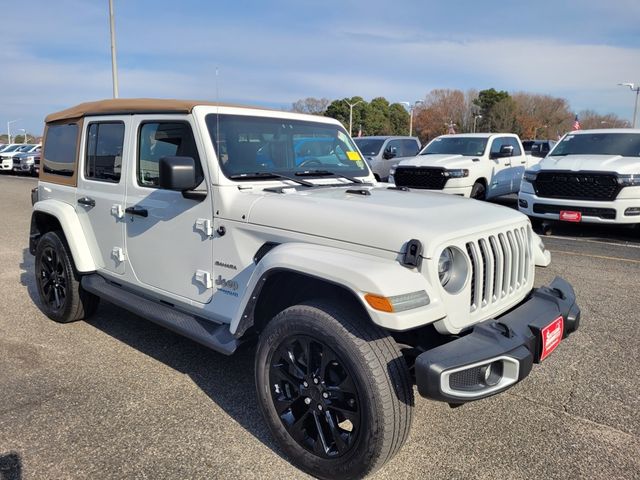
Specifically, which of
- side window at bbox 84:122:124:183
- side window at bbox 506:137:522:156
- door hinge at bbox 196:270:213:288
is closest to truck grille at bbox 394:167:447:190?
side window at bbox 506:137:522:156

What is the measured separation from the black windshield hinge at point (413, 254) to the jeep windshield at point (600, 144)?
27.1ft

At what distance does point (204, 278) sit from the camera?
3.28 m

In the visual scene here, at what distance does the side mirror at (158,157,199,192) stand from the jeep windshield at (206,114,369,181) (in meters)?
0.25

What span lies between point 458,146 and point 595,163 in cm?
418

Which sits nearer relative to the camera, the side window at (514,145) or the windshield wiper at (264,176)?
the windshield wiper at (264,176)

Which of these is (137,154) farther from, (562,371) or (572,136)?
(572,136)

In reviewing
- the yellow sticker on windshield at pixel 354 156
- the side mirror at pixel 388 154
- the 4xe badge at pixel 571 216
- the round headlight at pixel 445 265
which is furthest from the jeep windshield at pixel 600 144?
the round headlight at pixel 445 265

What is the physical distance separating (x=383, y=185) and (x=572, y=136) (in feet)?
24.9

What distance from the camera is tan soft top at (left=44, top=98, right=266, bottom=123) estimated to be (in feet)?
11.3

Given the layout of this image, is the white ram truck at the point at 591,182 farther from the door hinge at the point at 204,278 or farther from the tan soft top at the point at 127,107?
the door hinge at the point at 204,278

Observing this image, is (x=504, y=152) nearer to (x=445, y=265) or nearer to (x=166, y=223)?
(x=166, y=223)

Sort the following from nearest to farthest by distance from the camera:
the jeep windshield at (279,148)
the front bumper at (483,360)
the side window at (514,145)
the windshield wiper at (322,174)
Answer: the front bumper at (483,360)
the jeep windshield at (279,148)
the windshield wiper at (322,174)
the side window at (514,145)

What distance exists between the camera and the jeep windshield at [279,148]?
332cm

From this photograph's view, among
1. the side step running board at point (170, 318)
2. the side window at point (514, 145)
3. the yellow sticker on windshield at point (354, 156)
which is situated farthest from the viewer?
the side window at point (514, 145)
